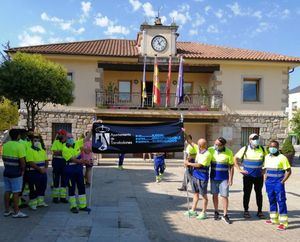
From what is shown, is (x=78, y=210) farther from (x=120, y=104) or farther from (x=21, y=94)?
(x=120, y=104)

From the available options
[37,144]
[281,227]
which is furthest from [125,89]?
[281,227]

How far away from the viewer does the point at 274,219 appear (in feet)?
26.0

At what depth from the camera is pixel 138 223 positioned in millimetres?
7703

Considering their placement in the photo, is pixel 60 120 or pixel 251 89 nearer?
pixel 60 120

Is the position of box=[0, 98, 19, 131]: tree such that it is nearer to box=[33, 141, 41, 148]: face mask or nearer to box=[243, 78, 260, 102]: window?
box=[243, 78, 260, 102]: window

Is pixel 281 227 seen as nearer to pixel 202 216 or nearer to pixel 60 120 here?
pixel 202 216

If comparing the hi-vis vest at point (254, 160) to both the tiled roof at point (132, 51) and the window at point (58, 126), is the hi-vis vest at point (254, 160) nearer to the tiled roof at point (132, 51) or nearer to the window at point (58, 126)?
the tiled roof at point (132, 51)

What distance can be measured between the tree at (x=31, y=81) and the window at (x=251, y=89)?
454 inches

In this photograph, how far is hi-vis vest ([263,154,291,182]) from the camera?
26.0ft

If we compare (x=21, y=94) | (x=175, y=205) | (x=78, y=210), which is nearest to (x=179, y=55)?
(x=21, y=94)

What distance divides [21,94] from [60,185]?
255 inches

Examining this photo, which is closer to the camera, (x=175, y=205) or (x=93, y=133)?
(x=93, y=133)

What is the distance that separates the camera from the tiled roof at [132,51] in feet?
72.4

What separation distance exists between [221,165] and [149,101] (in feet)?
52.0
